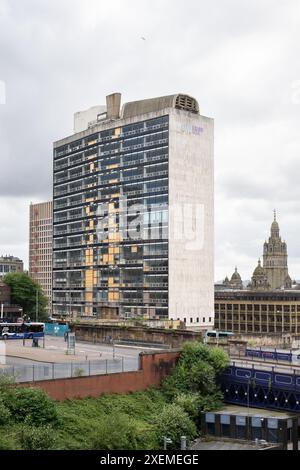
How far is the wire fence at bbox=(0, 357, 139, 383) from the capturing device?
48.2 meters

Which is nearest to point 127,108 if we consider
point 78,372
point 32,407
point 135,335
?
point 135,335

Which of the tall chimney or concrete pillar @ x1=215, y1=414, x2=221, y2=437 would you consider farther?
the tall chimney

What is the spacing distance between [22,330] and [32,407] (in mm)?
39537

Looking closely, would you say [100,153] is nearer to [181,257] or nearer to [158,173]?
[158,173]

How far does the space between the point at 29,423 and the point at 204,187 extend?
281 ft

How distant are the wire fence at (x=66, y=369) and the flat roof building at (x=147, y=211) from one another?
6389 centimetres

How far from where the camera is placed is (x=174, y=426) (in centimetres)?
4772

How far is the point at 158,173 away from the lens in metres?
121

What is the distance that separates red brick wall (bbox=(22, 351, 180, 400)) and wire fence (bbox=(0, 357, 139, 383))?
0.39 meters

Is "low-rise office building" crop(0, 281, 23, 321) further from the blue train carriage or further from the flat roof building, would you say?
the blue train carriage

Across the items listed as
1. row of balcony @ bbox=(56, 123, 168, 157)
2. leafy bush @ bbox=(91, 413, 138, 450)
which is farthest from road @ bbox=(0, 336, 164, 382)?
row of balcony @ bbox=(56, 123, 168, 157)

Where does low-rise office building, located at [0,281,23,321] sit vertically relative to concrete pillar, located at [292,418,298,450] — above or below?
above

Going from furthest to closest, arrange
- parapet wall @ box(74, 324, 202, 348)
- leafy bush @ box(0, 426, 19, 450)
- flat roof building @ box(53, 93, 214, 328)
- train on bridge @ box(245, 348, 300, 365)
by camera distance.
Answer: flat roof building @ box(53, 93, 214, 328), parapet wall @ box(74, 324, 202, 348), train on bridge @ box(245, 348, 300, 365), leafy bush @ box(0, 426, 19, 450)
